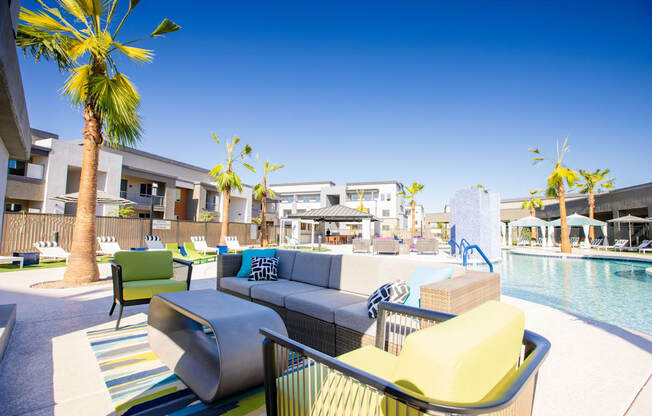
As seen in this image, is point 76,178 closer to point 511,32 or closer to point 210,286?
point 210,286

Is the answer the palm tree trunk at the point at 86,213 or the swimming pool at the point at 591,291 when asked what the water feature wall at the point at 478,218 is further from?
the palm tree trunk at the point at 86,213

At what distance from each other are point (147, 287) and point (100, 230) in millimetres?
11499

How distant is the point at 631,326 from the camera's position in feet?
14.3

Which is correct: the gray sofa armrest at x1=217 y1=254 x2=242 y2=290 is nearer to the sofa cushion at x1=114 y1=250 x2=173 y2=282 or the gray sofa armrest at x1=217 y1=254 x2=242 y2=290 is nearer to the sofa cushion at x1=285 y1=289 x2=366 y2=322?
the sofa cushion at x1=114 y1=250 x2=173 y2=282

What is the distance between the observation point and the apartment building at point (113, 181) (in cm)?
1465

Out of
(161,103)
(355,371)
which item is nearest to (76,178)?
(161,103)

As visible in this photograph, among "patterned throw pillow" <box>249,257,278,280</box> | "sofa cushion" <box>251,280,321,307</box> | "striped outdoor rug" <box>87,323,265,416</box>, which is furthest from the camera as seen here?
"patterned throw pillow" <box>249,257,278,280</box>

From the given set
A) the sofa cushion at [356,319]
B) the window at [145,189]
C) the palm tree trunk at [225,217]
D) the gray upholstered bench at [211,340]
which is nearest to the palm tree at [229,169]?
the palm tree trunk at [225,217]

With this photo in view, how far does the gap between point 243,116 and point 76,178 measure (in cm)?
1067

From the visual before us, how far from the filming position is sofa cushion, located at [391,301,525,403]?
860mm

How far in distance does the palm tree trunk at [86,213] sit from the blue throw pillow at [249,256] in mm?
3668

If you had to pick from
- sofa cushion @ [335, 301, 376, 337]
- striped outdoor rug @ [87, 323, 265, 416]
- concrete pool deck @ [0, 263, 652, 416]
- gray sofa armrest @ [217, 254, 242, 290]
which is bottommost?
striped outdoor rug @ [87, 323, 265, 416]

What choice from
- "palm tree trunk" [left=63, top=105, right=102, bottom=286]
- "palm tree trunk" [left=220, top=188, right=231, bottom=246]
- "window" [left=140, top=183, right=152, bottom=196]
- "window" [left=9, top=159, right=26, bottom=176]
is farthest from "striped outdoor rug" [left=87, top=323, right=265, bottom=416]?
"window" [left=140, top=183, right=152, bottom=196]

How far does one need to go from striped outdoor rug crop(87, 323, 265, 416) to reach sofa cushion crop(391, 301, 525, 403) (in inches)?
62.3
